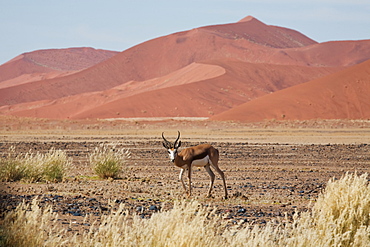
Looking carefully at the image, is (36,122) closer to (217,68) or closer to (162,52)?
(217,68)

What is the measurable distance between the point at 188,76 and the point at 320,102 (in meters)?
41.8

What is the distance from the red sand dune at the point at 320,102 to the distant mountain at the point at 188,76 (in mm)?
14712

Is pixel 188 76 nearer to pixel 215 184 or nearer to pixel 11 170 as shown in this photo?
pixel 215 184

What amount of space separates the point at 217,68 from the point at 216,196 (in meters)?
92.6

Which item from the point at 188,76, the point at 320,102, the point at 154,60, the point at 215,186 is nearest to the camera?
the point at 215,186

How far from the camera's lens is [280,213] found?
10750mm

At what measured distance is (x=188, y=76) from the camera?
106812mm

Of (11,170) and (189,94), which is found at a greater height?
(189,94)

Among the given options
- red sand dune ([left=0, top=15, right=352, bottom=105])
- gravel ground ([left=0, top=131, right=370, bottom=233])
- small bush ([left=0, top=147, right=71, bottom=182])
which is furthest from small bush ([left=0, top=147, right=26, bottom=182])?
red sand dune ([left=0, top=15, right=352, bottom=105])

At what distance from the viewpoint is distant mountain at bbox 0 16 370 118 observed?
3492 inches

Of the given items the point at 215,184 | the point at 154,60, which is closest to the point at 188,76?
the point at 154,60

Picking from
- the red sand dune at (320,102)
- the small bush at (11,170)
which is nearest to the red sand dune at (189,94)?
the red sand dune at (320,102)

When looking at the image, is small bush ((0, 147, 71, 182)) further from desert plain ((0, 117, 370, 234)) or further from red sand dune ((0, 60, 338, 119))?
red sand dune ((0, 60, 338, 119))

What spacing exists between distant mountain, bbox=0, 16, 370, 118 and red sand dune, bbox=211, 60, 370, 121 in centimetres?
1471
